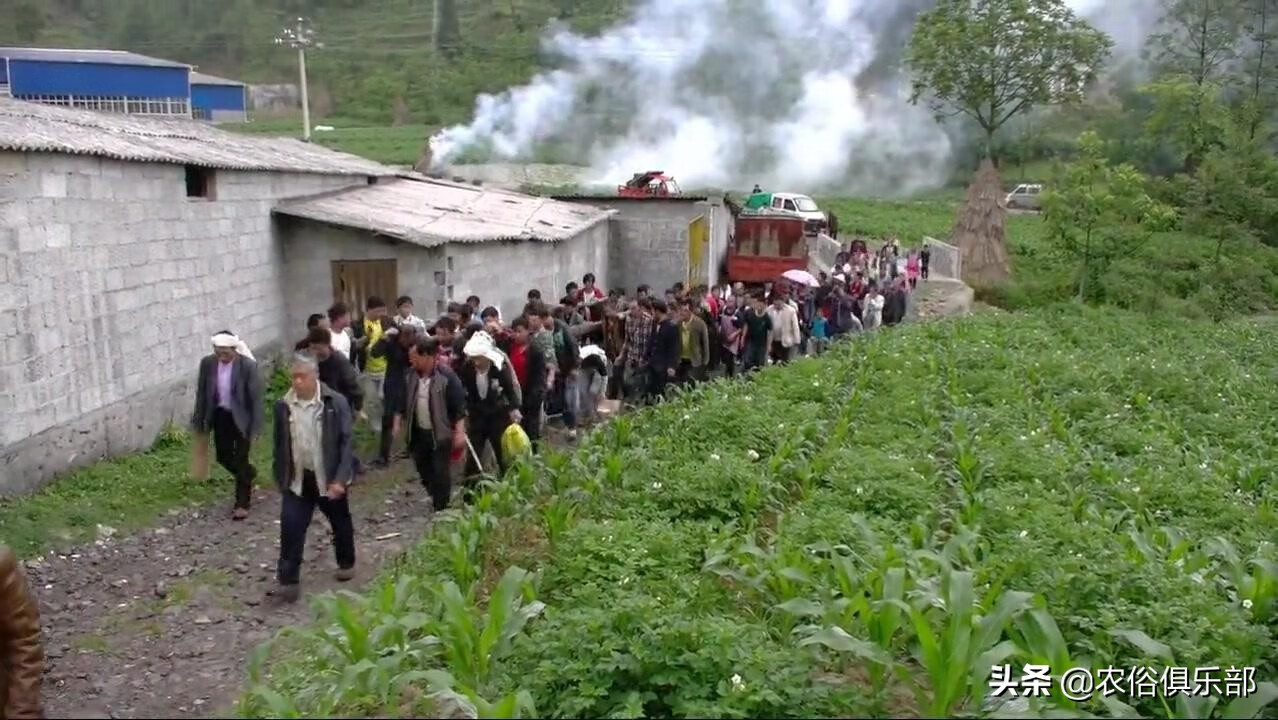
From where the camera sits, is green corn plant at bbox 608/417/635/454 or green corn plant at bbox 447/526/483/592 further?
green corn plant at bbox 608/417/635/454

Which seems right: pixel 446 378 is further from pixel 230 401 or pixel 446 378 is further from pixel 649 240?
pixel 649 240

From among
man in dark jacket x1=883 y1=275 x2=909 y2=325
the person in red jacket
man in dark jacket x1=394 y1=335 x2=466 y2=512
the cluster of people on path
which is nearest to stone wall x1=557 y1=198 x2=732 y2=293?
man in dark jacket x1=883 y1=275 x2=909 y2=325

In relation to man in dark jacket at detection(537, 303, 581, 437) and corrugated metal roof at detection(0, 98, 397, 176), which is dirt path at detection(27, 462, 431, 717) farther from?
corrugated metal roof at detection(0, 98, 397, 176)

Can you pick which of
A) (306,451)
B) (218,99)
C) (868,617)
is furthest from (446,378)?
(218,99)

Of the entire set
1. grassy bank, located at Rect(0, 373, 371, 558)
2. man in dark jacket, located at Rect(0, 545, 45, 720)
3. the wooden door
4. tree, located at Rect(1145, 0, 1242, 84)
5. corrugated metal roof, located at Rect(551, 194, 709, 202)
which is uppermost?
tree, located at Rect(1145, 0, 1242, 84)

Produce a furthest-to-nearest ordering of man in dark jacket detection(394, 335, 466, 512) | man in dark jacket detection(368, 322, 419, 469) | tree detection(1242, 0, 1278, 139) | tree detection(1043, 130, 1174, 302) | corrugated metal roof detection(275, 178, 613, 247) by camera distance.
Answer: tree detection(1242, 0, 1278, 139) → tree detection(1043, 130, 1174, 302) → corrugated metal roof detection(275, 178, 613, 247) → man in dark jacket detection(368, 322, 419, 469) → man in dark jacket detection(394, 335, 466, 512)

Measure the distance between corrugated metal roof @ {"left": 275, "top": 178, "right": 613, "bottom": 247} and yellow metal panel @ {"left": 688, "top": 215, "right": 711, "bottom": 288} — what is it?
1.96 metres

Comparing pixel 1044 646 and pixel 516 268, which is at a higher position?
pixel 516 268

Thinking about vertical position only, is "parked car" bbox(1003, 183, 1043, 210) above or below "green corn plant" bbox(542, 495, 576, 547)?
above

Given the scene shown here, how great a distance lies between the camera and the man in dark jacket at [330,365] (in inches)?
333

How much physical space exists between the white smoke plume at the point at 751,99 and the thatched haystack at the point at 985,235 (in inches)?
452

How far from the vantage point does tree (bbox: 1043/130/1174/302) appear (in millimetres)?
24094

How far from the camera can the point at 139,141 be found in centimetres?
1062

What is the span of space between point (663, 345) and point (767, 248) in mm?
13383
